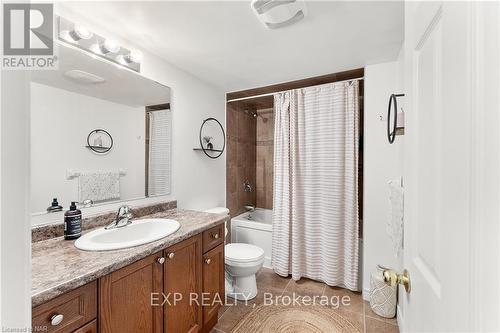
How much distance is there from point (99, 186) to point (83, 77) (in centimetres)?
74

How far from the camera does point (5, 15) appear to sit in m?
0.36

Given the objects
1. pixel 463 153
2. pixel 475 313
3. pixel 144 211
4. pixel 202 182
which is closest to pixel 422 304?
pixel 475 313

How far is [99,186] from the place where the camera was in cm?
155

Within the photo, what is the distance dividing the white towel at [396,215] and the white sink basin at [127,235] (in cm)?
149

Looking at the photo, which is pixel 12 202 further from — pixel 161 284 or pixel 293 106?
pixel 293 106

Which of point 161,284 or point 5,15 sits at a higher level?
point 5,15

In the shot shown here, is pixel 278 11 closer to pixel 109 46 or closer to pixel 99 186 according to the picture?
pixel 109 46

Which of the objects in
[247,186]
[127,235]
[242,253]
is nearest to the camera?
[127,235]

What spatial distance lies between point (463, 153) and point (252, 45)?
1707 mm

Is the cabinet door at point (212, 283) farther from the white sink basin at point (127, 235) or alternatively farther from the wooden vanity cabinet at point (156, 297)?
the white sink basin at point (127, 235)

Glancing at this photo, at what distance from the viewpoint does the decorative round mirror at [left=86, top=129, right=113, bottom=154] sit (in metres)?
1.51

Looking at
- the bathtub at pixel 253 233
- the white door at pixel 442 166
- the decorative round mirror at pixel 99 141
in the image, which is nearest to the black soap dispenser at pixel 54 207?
the decorative round mirror at pixel 99 141

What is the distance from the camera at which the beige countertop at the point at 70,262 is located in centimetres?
80

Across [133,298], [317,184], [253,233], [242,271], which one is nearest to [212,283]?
[242,271]
